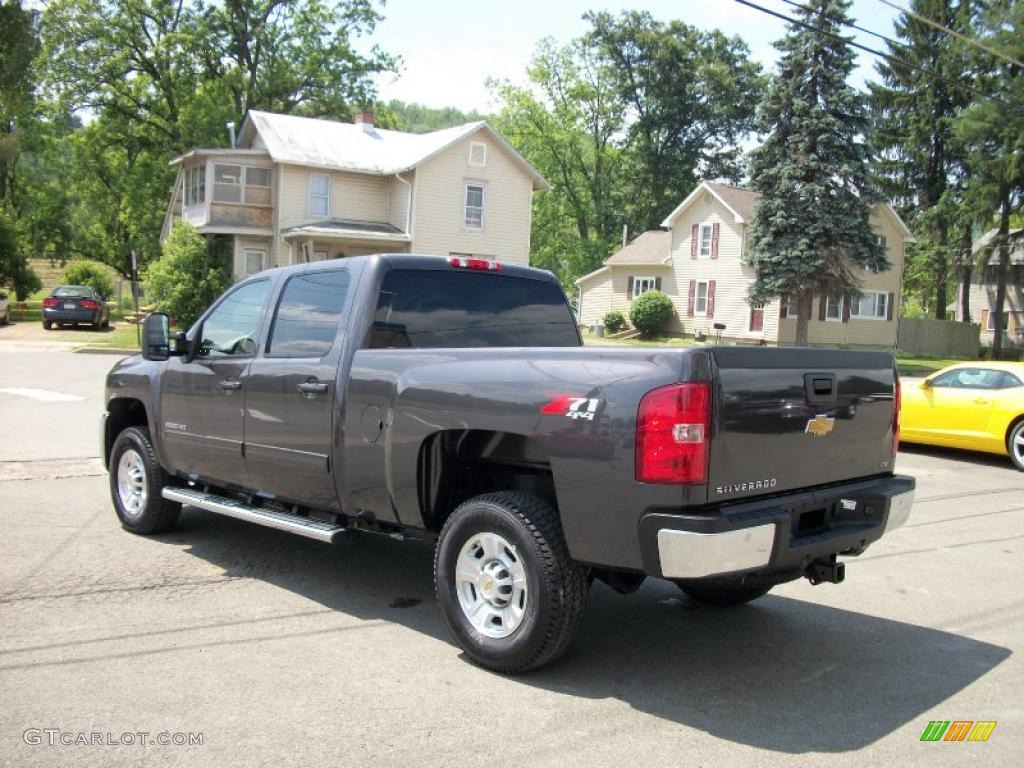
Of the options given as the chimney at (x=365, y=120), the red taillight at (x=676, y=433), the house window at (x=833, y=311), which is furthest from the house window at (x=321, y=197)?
the red taillight at (x=676, y=433)

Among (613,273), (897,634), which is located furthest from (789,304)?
(897,634)

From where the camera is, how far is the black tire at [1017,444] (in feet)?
38.7

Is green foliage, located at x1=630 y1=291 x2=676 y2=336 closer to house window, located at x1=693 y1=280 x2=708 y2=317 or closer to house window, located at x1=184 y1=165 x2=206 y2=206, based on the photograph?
house window, located at x1=693 y1=280 x2=708 y2=317

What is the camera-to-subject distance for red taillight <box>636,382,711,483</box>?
3838 millimetres

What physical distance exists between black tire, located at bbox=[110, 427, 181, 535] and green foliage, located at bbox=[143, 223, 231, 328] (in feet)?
84.6

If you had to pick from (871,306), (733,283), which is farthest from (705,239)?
(871,306)

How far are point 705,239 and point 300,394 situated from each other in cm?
4033

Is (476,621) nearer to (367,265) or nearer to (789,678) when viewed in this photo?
(789,678)

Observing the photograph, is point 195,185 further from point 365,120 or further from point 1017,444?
point 1017,444

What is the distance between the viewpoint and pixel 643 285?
47.6m

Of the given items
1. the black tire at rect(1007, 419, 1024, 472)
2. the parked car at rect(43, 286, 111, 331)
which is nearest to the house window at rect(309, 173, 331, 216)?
the parked car at rect(43, 286, 111, 331)

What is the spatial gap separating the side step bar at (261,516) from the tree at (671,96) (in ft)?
190

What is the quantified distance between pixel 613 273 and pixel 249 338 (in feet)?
145

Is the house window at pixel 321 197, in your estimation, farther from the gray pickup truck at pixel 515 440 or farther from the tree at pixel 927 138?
the gray pickup truck at pixel 515 440
